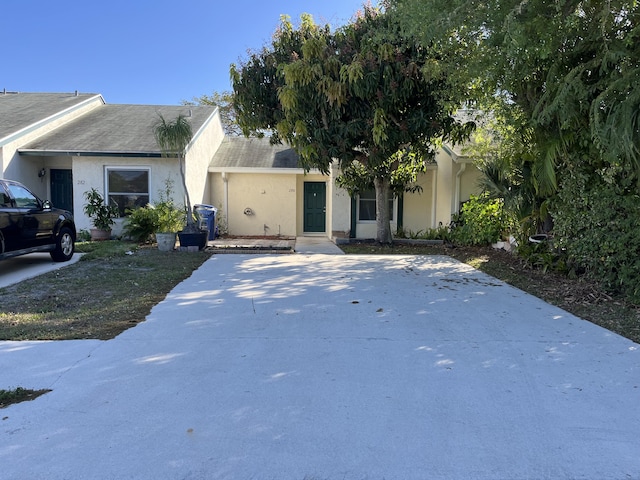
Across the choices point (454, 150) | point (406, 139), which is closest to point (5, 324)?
point (406, 139)

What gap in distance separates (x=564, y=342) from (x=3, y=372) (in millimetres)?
5578

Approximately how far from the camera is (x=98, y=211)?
1285 cm

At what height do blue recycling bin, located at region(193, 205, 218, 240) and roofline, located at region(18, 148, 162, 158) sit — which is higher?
roofline, located at region(18, 148, 162, 158)

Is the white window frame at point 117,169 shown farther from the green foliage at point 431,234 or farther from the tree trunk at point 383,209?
the green foliage at point 431,234

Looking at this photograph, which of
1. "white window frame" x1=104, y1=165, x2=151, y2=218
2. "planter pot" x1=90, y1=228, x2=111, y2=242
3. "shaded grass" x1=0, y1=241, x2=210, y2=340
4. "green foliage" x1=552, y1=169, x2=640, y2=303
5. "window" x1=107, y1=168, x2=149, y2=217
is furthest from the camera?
"window" x1=107, y1=168, x2=149, y2=217

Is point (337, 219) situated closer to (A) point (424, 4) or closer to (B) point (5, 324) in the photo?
(A) point (424, 4)

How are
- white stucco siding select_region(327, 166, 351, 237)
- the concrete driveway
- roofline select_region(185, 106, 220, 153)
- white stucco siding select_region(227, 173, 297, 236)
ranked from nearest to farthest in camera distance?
1. the concrete driveway
2. roofline select_region(185, 106, 220, 153)
3. white stucco siding select_region(327, 166, 351, 237)
4. white stucco siding select_region(227, 173, 297, 236)

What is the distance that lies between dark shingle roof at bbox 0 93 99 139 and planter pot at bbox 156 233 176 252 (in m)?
5.69

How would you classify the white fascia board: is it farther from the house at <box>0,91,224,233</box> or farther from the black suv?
the black suv

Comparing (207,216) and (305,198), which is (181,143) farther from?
(305,198)

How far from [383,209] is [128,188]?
26.0ft

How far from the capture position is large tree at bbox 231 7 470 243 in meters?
9.45

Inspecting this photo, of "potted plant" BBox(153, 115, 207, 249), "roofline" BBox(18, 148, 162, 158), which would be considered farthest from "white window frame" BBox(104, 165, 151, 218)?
"potted plant" BBox(153, 115, 207, 249)

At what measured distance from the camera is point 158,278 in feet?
26.1
